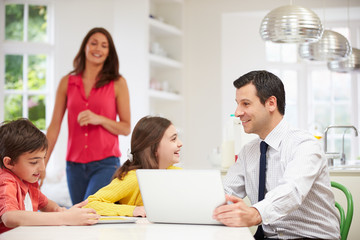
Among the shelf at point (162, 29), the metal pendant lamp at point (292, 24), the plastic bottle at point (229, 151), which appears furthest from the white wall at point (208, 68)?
the metal pendant lamp at point (292, 24)

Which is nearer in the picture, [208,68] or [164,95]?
[164,95]

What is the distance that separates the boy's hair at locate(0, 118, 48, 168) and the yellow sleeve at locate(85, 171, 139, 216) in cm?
27

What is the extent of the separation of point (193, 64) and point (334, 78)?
74.9 inches

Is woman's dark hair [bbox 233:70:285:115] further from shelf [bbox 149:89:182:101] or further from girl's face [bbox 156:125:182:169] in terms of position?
shelf [bbox 149:89:182:101]

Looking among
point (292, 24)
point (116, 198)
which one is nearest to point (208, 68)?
point (292, 24)

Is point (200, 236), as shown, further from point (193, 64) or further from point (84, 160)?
point (193, 64)

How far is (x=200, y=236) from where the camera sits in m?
1.41

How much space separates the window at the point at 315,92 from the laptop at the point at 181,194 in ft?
18.0

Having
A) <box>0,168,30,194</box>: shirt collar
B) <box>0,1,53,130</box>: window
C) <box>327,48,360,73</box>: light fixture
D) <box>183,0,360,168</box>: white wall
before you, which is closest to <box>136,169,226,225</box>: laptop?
<box>0,168,30,194</box>: shirt collar

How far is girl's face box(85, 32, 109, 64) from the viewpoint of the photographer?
3027 millimetres

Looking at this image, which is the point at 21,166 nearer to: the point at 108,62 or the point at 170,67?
the point at 108,62

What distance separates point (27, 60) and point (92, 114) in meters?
3.21

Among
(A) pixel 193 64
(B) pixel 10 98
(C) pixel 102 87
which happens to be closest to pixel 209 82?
(A) pixel 193 64

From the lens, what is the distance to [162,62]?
5.88m
